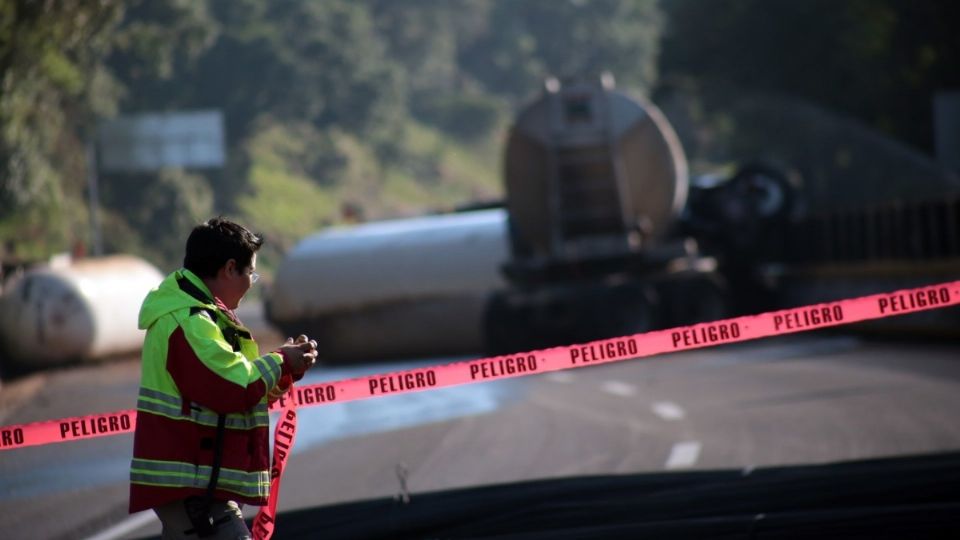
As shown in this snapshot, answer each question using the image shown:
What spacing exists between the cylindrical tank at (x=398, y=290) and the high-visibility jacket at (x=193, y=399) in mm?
20461

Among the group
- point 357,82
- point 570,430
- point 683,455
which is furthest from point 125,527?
point 357,82

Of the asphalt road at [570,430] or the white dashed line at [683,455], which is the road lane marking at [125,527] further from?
the white dashed line at [683,455]

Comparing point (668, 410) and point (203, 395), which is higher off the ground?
point (203, 395)

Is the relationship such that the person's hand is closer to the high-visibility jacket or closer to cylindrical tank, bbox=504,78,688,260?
the high-visibility jacket

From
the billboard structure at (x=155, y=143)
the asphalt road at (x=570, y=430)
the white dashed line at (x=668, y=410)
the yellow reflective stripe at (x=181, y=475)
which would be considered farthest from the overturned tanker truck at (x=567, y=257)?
the billboard structure at (x=155, y=143)

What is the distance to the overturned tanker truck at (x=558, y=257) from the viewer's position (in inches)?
950

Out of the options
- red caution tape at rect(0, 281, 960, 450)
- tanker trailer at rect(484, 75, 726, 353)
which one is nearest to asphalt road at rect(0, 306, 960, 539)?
red caution tape at rect(0, 281, 960, 450)

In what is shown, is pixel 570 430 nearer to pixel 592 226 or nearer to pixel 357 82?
pixel 592 226

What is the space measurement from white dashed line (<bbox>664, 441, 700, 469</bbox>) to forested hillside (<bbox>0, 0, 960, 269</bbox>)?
522cm

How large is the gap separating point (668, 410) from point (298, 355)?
33.7 ft

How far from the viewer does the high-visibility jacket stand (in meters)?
5.08

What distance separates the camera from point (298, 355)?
204 inches

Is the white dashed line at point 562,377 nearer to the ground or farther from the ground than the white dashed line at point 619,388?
nearer to the ground

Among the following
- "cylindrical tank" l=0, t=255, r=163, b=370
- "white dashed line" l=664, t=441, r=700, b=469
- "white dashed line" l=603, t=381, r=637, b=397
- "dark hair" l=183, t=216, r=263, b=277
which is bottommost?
"cylindrical tank" l=0, t=255, r=163, b=370
